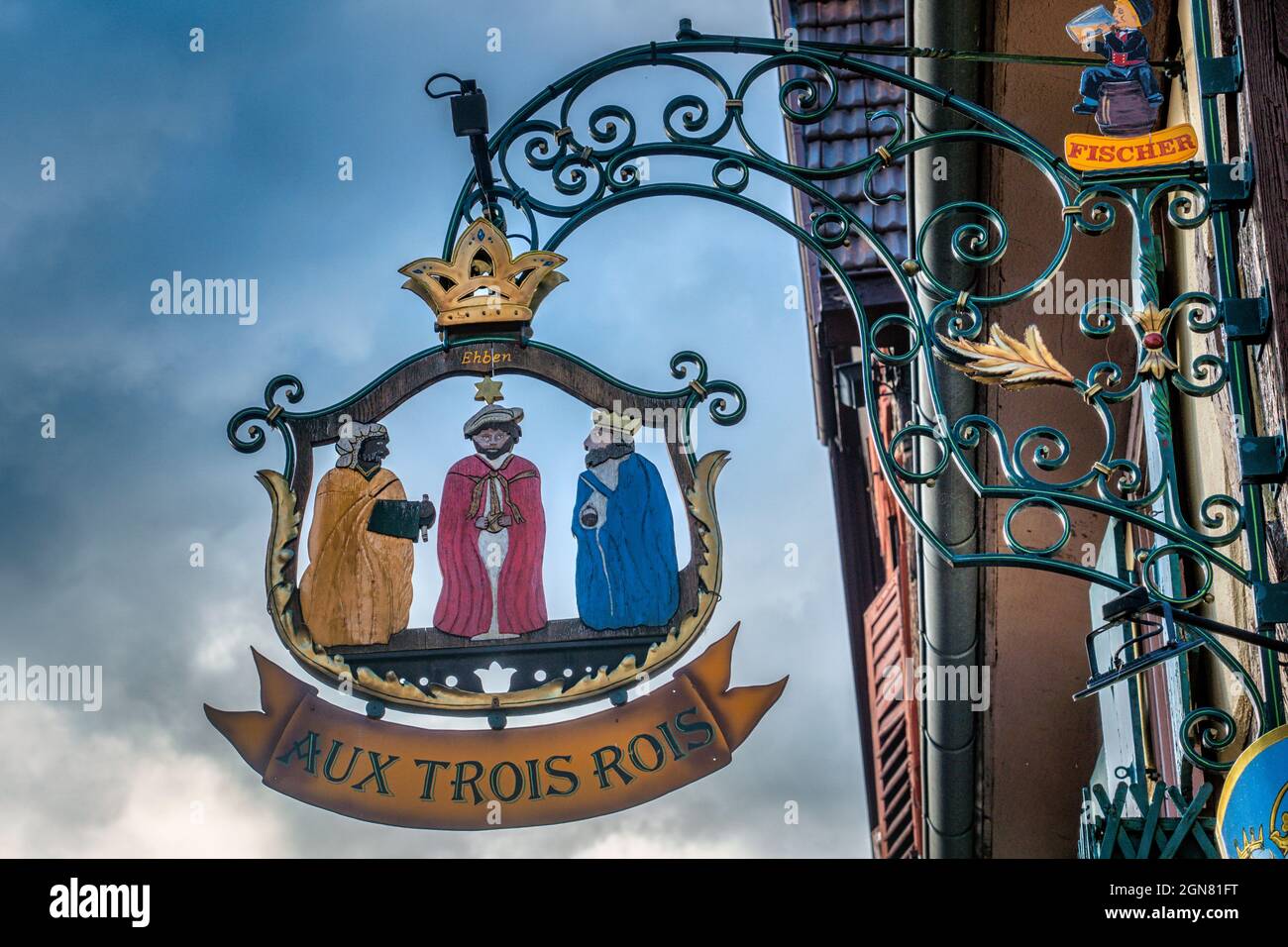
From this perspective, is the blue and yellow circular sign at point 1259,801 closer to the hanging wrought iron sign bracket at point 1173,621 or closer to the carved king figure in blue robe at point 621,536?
the hanging wrought iron sign bracket at point 1173,621

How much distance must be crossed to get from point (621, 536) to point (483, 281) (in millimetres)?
776

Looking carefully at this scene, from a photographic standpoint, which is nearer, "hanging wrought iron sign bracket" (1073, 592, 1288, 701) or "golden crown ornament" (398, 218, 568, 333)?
"hanging wrought iron sign bracket" (1073, 592, 1288, 701)

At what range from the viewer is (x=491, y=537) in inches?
202

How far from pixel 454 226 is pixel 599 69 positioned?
58cm

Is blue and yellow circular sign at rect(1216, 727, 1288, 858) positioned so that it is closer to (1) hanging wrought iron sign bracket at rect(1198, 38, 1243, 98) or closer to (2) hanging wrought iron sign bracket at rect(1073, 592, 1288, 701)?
(2) hanging wrought iron sign bracket at rect(1073, 592, 1288, 701)

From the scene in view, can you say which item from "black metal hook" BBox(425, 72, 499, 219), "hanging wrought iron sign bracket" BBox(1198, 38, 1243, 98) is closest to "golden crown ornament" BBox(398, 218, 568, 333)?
"black metal hook" BBox(425, 72, 499, 219)

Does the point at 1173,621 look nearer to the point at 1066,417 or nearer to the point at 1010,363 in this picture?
the point at 1010,363

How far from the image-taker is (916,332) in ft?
16.4

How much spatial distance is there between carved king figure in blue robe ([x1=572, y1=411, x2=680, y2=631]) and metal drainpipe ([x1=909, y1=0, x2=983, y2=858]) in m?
0.79

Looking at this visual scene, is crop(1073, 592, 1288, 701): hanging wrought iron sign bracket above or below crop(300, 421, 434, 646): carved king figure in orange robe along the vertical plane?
below

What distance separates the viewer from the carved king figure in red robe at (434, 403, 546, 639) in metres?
5.00

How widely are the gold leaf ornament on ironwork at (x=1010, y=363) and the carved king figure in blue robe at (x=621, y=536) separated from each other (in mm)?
844
